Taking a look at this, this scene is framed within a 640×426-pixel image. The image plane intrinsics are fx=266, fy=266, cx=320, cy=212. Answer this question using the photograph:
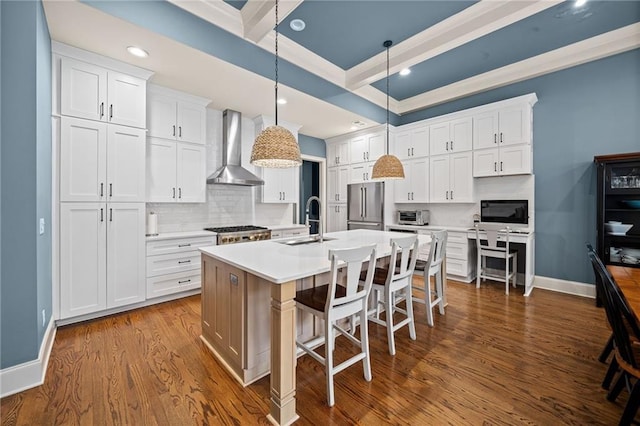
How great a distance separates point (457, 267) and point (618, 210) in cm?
203

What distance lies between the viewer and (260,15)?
2.73m

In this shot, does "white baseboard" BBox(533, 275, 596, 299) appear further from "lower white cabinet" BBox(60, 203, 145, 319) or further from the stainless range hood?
"lower white cabinet" BBox(60, 203, 145, 319)

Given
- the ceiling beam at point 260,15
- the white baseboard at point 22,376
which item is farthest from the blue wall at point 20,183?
the ceiling beam at point 260,15

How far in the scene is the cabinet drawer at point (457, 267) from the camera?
14.2ft

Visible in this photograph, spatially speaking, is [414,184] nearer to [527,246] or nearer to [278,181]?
[527,246]

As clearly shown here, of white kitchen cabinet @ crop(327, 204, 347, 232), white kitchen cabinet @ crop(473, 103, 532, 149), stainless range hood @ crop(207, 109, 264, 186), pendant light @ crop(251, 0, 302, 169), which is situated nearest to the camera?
pendant light @ crop(251, 0, 302, 169)

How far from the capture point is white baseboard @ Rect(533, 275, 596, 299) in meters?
3.67

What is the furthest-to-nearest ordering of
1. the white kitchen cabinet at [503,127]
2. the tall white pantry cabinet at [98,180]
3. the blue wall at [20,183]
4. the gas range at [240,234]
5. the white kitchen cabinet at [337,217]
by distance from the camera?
the white kitchen cabinet at [337,217]
the white kitchen cabinet at [503,127]
the gas range at [240,234]
the tall white pantry cabinet at [98,180]
the blue wall at [20,183]

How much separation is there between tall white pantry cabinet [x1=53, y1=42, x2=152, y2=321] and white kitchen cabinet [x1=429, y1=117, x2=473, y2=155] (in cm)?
449

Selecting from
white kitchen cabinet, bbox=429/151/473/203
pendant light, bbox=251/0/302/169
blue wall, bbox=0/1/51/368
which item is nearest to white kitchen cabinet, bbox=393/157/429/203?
white kitchen cabinet, bbox=429/151/473/203

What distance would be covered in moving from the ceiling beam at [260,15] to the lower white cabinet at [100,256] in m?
2.38

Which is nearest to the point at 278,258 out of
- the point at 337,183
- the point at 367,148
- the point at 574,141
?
the point at 367,148

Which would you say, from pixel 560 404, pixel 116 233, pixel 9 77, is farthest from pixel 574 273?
pixel 9 77

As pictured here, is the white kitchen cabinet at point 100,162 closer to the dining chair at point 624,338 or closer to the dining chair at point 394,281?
the dining chair at point 394,281
